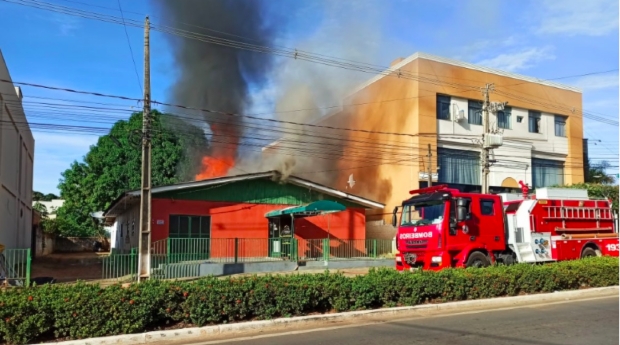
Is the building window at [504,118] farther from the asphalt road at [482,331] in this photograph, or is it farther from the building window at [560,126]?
the asphalt road at [482,331]

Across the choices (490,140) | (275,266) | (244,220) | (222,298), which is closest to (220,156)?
(244,220)

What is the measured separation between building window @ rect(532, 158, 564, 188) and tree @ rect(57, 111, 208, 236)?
2113cm

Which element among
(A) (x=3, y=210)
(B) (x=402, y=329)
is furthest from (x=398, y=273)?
(A) (x=3, y=210)

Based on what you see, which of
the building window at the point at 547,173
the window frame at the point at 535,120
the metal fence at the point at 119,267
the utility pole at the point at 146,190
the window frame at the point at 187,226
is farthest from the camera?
the building window at the point at 547,173

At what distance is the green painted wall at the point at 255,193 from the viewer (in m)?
21.3

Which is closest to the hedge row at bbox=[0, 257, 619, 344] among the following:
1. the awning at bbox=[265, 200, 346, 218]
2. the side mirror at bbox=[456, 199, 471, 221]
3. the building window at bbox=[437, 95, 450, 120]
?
the side mirror at bbox=[456, 199, 471, 221]

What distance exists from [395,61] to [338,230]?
553 inches

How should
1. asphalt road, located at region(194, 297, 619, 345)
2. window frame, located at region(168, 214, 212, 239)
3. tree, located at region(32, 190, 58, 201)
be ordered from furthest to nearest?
tree, located at region(32, 190, 58, 201) → window frame, located at region(168, 214, 212, 239) → asphalt road, located at region(194, 297, 619, 345)

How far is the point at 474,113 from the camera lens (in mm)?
31906

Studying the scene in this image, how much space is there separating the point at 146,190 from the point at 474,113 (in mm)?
22710

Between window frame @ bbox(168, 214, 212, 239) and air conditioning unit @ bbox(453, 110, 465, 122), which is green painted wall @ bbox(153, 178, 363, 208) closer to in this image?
window frame @ bbox(168, 214, 212, 239)

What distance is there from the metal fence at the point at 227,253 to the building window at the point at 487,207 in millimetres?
8096

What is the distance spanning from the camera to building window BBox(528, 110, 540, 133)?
111 ft

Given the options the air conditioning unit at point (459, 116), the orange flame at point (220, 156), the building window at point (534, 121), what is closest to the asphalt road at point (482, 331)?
the orange flame at point (220, 156)
